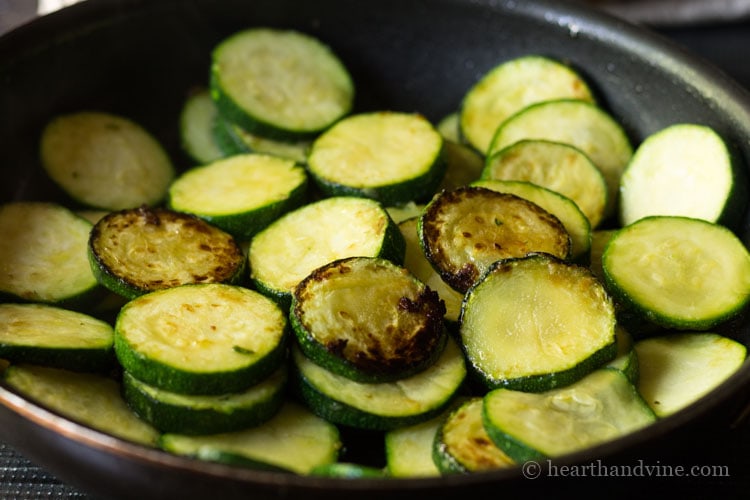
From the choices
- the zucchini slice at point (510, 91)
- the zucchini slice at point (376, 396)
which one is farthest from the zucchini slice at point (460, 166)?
the zucchini slice at point (376, 396)

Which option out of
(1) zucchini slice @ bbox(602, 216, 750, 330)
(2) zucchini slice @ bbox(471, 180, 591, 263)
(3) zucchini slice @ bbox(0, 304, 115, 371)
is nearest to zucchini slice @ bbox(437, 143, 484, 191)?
(2) zucchini slice @ bbox(471, 180, 591, 263)

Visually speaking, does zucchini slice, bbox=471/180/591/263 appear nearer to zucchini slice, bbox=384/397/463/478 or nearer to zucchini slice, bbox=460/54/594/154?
zucchini slice, bbox=460/54/594/154

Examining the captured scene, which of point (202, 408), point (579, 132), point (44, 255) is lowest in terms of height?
point (44, 255)

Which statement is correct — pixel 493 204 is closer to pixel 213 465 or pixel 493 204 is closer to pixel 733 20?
pixel 213 465

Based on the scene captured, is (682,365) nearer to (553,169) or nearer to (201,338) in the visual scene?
(553,169)

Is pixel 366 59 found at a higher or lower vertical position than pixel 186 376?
higher

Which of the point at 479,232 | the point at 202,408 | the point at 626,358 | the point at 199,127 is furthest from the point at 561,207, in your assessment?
the point at 199,127
